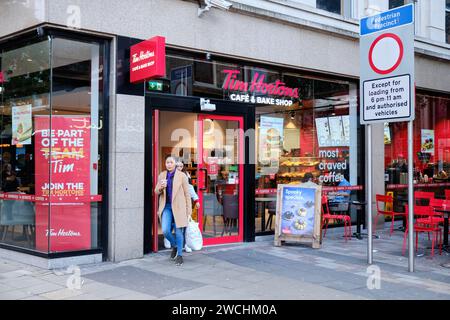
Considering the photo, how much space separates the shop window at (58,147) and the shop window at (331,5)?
5944 millimetres

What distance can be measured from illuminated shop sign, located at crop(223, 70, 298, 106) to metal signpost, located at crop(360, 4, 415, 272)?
9.28 ft

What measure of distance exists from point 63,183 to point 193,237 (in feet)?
8.10

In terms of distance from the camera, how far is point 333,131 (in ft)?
40.8

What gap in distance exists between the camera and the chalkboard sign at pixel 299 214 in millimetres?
9773

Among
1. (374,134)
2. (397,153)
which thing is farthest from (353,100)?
(397,153)

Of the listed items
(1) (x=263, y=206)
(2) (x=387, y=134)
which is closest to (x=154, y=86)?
(1) (x=263, y=206)

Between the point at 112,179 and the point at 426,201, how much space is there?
9.91 metres

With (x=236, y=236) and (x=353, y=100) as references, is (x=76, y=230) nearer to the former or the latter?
(x=236, y=236)

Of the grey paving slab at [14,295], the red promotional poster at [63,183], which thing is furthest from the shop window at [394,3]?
the grey paving slab at [14,295]

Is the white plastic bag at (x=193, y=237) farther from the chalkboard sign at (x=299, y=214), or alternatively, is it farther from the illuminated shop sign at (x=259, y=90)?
the illuminated shop sign at (x=259, y=90)

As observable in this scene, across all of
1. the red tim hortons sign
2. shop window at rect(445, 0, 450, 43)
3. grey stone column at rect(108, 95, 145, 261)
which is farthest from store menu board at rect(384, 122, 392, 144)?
the red tim hortons sign

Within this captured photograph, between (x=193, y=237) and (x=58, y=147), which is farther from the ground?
(x=58, y=147)

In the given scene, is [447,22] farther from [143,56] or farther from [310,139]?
[143,56]

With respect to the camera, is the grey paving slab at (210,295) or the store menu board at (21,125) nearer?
the grey paving slab at (210,295)
